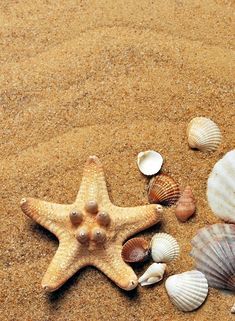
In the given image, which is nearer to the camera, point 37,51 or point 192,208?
point 192,208

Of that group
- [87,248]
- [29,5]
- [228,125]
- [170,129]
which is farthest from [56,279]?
[29,5]

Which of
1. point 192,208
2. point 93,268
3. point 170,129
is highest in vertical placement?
point 170,129

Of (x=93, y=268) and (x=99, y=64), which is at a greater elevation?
(x=99, y=64)

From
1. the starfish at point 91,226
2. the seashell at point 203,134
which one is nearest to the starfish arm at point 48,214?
the starfish at point 91,226

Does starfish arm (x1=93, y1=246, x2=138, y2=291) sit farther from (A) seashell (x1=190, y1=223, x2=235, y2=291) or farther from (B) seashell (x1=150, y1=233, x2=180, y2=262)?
(A) seashell (x1=190, y1=223, x2=235, y2=291)

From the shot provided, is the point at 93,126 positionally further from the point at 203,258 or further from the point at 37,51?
the point at 203,258

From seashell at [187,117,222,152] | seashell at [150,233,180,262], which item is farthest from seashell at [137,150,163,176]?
seashell at [150,233,180,262]

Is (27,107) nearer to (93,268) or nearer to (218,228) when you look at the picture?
(93,268)
